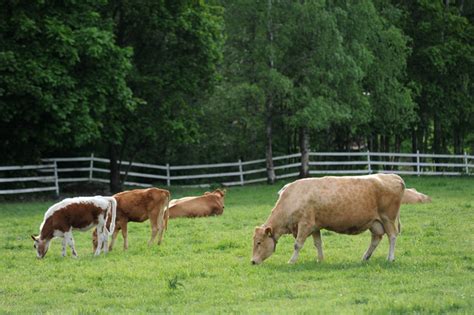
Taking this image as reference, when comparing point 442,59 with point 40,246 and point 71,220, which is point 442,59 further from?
point 40,246

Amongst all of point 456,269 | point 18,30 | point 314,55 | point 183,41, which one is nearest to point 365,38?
point 314,55

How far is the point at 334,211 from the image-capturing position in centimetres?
1437

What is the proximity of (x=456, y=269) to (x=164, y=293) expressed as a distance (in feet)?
14.1

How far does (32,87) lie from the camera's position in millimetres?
27688

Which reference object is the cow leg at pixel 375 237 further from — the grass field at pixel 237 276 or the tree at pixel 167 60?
the tree at pixel 167 60

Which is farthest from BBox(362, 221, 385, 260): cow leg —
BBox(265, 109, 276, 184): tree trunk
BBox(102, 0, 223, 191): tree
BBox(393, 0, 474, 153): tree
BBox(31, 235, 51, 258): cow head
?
BBox(393, 0, 474, 153): tree

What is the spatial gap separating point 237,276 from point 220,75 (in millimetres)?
21948

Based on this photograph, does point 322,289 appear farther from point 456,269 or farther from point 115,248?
point 115,248

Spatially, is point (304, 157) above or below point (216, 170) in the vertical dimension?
above

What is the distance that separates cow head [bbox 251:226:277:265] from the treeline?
582 inches

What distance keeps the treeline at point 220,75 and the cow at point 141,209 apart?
11330 mm

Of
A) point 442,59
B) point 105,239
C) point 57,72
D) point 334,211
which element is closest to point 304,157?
point 442,59

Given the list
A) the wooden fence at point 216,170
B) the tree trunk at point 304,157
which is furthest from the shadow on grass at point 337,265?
the tree trunk at point 304,157

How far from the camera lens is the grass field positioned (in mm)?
11219
